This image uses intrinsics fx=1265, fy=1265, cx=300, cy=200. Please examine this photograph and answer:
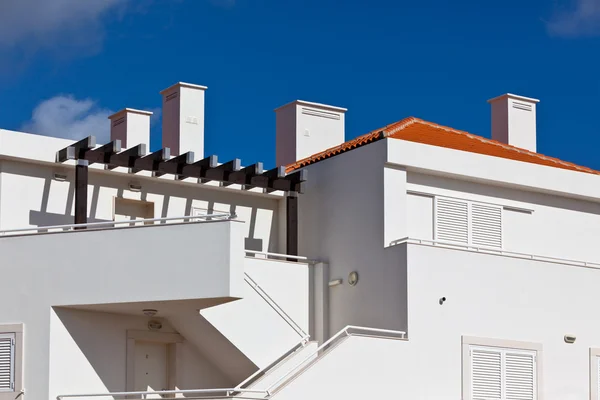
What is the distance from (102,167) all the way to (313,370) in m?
7.26

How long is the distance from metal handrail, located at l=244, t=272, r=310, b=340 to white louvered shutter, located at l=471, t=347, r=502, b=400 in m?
3.85

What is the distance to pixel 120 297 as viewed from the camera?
26359mm

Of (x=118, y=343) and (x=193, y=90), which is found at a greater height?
(x=193, y=90)

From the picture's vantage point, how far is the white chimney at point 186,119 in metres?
32.9

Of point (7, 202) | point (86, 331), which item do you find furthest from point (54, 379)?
point (7, 202)

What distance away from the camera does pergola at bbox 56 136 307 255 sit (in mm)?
28141

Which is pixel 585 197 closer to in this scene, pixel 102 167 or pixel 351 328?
pixel 351 328

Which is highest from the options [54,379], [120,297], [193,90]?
[193,90]

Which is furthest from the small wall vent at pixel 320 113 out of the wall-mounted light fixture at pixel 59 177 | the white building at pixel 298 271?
the wall-mounted light fixture at pixel 59 177

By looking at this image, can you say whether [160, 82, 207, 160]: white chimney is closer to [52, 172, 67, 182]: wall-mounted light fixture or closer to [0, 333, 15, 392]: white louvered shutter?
[52, 172, 67, 182]: wall-mounted light fixture

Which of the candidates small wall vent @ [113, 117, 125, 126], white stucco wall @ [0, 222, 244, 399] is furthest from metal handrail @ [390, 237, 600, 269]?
small wall vent @ [113, 117, 125, 126]

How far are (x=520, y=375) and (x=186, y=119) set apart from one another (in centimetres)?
1084

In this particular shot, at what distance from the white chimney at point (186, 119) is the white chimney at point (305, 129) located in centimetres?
329

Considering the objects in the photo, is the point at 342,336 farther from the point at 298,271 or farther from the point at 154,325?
the point at 154,325
